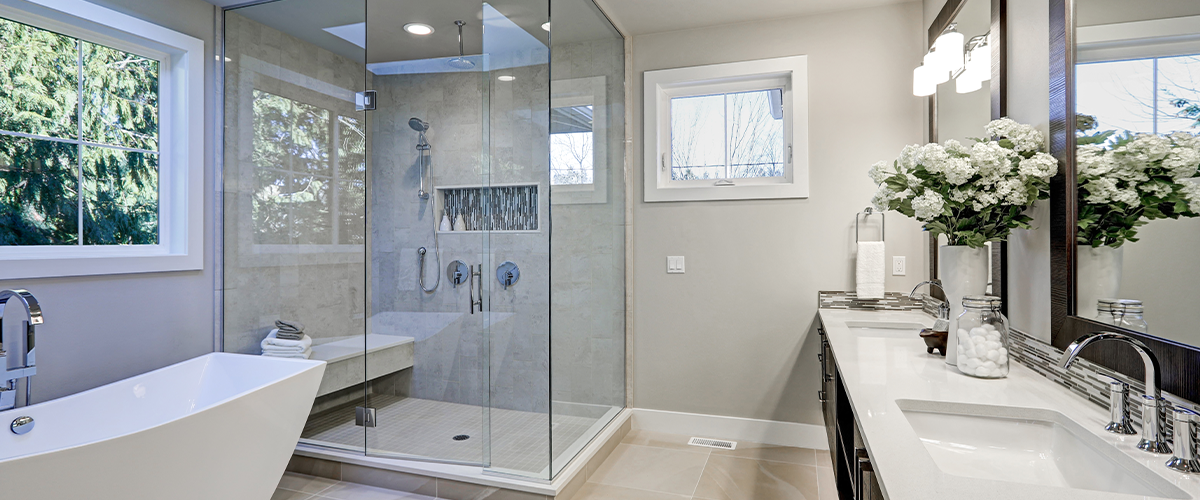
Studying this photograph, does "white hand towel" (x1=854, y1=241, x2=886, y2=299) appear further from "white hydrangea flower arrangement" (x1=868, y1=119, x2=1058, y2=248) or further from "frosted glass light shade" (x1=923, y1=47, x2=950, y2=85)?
"white hydrangea flower arrangement" (x1=868, y1=119, x2=1058, y2=248)

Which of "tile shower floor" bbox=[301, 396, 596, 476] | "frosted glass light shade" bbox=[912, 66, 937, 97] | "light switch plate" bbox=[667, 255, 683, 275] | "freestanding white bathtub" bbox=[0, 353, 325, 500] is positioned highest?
"frosted glass light shade" bbox=[912, 66, 937, 97]

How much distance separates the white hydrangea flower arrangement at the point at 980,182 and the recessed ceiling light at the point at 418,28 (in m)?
2.42

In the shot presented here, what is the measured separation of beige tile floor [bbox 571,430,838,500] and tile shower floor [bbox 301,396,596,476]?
29cm

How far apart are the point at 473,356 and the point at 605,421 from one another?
0.83 meters

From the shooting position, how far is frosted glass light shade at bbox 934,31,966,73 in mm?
2211

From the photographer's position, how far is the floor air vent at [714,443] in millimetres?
3127

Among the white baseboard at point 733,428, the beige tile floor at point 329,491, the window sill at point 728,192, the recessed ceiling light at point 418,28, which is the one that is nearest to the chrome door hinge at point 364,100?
the recessed ceiling light at point 418,28

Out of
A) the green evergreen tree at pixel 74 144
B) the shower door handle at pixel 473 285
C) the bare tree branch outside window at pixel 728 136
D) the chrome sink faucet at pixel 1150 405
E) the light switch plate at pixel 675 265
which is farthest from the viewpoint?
the light switch plate at pixel 675 265

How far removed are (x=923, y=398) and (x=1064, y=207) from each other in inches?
26.3

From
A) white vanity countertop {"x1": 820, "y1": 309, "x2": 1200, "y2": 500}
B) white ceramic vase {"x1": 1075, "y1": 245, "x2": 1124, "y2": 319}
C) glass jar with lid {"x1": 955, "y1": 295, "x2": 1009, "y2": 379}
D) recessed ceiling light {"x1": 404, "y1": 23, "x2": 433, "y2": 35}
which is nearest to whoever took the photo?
white vanity countertop {"x1": 820, "y1": 309, "x2": 1200, "y2": 500}

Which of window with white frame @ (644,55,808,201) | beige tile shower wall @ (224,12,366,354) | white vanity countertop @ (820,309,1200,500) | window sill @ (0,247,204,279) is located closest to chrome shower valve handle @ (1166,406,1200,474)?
white vanity countertop @ (820,309,1200,500)

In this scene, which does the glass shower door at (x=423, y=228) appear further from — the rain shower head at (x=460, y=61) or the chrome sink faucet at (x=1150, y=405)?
the chrome sink faucet at (x=1150, y=405)

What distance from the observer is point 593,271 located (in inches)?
114

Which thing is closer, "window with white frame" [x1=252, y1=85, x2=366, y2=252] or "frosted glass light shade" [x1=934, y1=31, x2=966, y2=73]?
"frosted glass light shade" [x1=934, y1=31, x2=966, y2=73]
